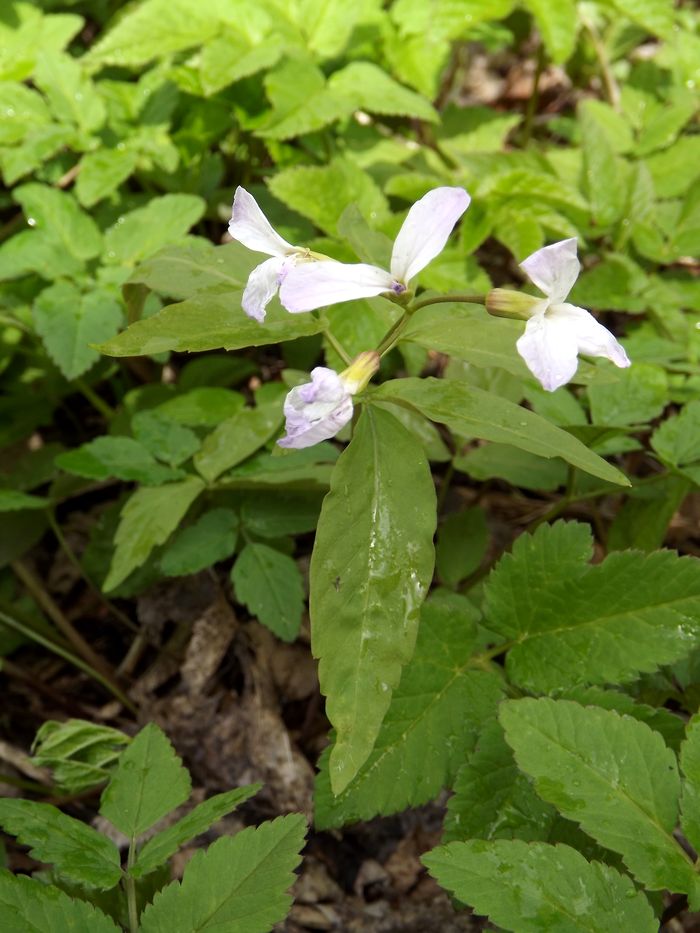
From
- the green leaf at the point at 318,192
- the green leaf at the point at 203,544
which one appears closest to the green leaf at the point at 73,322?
the green leaf at the point at 203,544

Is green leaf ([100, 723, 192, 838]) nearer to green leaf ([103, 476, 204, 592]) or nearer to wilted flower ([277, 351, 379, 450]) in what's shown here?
green leaf ([103, 476, 204, 592])

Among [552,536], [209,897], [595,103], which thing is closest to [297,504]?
[552,536]

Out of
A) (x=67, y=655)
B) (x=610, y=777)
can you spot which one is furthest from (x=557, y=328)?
(x=67, y=655)

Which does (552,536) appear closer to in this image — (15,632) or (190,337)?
(190,337)

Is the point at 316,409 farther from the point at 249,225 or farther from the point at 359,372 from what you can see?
the point at 249,225

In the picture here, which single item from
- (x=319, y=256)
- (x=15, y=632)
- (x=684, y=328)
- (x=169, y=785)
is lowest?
(x=15, y=632)

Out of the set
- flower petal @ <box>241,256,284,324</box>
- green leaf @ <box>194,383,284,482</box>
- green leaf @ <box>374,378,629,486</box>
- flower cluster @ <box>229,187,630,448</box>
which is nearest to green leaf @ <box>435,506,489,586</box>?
green leaf @ <box>194,383,284,482</box>
